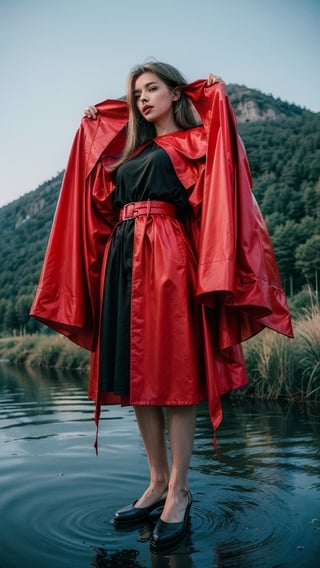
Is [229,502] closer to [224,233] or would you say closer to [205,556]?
[205,556]

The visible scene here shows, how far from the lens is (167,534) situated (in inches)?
75.2

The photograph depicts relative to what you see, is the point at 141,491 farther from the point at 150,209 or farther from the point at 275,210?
the point at 275,210

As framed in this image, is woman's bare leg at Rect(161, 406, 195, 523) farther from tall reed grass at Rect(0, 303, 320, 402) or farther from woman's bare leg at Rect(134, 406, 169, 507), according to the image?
tall reed grass at Rect(0, 303, 320, 402)

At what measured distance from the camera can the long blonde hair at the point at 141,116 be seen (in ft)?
8.12

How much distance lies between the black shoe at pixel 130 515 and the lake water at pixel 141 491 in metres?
0.04

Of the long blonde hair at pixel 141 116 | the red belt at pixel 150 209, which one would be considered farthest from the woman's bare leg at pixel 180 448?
the long blonde hair at pixel 141 116

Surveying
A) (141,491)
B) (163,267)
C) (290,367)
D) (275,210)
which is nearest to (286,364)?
(290,367)

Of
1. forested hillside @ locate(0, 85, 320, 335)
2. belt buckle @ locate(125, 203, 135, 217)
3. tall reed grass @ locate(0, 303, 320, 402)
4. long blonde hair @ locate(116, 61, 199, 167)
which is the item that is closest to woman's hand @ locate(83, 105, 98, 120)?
long blonde hair @ locate(116, 61, 199, 167)

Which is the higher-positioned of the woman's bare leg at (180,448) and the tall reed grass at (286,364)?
the tall reed grass at (286,364)

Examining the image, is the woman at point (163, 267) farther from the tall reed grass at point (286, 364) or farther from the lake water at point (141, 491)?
the tall reed grass at point (286, 364)

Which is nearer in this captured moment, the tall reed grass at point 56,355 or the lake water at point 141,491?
the lake water at point 141,491

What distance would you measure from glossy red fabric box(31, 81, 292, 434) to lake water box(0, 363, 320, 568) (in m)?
0.44

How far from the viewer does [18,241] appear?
2514 inches

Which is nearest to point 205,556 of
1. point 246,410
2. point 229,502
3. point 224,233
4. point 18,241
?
point 229,502
